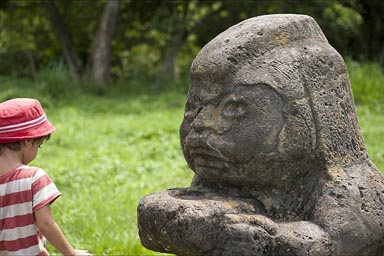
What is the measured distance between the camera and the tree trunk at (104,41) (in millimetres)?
13188

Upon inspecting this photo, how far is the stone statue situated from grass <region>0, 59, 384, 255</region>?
189 cm

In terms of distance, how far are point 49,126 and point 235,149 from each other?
2.98 ft

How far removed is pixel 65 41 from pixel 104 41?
1.55 metres

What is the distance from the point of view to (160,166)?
280 inches

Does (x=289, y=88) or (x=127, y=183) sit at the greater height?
(x=289, y=88)

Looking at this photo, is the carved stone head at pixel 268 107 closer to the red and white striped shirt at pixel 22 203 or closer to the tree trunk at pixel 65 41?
the red and white striped shirt at pixel 22 203

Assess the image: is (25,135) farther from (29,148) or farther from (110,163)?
(110,163)

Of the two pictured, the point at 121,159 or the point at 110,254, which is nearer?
the point at 110,254

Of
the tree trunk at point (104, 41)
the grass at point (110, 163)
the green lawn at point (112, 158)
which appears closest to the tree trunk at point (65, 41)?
the tree trunk at point (104, 41)

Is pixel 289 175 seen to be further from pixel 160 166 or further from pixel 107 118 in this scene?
pixel 107 118

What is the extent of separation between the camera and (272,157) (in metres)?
2.76

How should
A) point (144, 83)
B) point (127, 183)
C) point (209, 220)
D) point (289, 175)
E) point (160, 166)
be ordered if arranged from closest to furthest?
point (209, 220) < point (289, 175) < point (127, 183) < point (160, 166) < point (144, 83)

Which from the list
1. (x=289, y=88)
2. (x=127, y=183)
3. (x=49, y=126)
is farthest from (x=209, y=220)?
(x=127, y=183)

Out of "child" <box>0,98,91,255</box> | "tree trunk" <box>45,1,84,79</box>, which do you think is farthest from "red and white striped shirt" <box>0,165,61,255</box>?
"tree trunk" <box>45,1,84,79</box>
